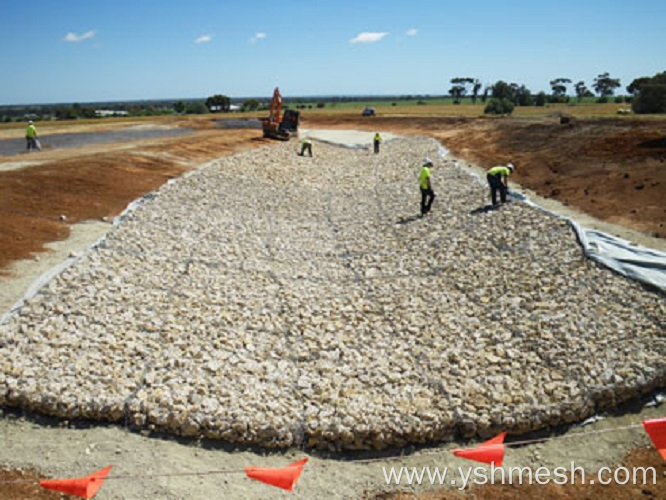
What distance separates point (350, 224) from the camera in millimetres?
17047

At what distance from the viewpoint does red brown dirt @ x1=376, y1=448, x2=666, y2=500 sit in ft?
18.6

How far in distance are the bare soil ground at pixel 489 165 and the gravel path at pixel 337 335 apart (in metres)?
1.25

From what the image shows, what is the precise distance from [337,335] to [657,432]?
5.00 m

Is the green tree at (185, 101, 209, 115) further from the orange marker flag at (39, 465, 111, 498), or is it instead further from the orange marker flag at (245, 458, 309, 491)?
the orange marker flag at (245, 458, 309, 491)

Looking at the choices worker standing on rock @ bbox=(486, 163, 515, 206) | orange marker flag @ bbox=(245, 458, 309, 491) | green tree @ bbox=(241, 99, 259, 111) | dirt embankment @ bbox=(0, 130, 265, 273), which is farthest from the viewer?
green tree @ bbox=(241, 99, 259, 111)

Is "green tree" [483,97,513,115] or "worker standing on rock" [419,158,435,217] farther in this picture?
"green tree" [483,97,513,115]

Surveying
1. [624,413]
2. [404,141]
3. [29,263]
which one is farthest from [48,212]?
[404,141]

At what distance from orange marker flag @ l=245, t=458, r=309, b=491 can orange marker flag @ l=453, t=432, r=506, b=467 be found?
76.2 inches

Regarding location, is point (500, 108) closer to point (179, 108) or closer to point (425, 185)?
point (425, 185)

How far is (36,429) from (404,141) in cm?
3480

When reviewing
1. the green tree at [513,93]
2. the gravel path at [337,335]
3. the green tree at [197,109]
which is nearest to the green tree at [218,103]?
the green tree at [197,109]

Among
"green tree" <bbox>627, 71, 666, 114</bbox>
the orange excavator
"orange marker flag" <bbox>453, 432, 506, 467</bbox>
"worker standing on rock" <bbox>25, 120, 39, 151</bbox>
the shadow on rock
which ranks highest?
"green tree" <bbox>627, 71, 666, 114</bbox>

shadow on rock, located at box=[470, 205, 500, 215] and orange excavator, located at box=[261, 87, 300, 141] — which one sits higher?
orange excavator, located at box=[261, 87, 300, 141]

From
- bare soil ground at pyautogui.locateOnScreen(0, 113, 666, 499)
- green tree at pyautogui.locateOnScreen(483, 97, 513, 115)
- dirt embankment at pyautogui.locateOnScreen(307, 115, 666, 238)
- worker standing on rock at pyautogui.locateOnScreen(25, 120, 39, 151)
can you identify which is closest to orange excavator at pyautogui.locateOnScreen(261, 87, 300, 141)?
bare soil ground at pyautogui.locateOnScreen(0, 113, 666, 499)
